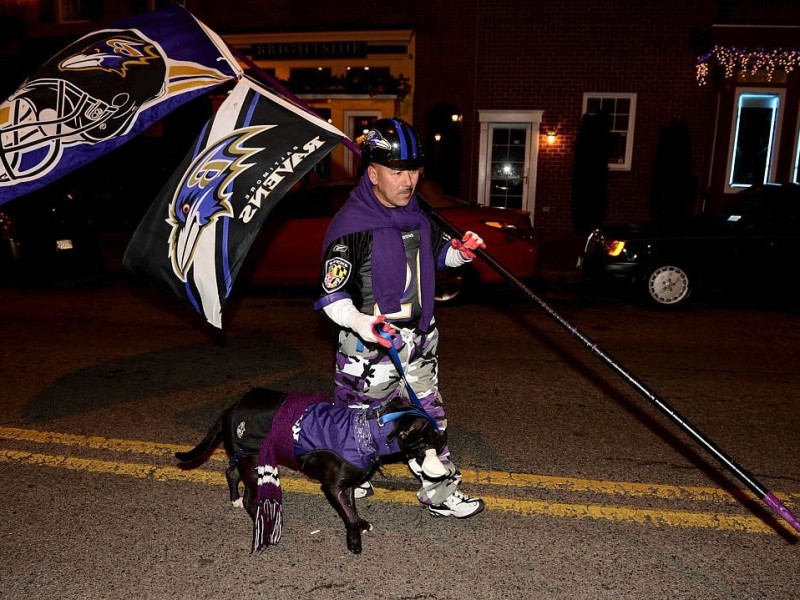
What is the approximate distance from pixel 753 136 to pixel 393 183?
15282 millimetres

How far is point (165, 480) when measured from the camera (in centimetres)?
398

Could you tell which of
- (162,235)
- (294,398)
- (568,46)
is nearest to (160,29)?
(162,235)

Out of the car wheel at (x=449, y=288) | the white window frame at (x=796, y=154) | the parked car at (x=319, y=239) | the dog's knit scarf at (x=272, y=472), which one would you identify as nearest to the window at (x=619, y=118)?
the white window frame at (x=796, y=154)

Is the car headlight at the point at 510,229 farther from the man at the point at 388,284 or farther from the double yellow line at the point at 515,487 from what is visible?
the man at the point at 388,284

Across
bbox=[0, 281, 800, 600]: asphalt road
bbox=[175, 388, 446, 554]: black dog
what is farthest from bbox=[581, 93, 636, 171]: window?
bbox=[175, 388, 446, 554]: black dog

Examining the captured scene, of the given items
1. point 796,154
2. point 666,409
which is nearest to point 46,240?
point 666,409

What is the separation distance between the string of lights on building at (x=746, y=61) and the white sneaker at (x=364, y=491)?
14.0m

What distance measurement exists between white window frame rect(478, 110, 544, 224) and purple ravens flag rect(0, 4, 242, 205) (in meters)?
13.2

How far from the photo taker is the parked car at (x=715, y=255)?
8.77 m

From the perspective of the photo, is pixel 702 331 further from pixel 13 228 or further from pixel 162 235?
pixel 13 228

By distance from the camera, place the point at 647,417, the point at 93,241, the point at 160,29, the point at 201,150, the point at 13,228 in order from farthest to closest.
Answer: the point at 93,241 → the point at 13,228 → the point at 647,417 → the point at 160,29 → the point at 201,150

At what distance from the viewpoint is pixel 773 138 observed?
15523mm

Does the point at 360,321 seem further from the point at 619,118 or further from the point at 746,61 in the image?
the point at 746,61

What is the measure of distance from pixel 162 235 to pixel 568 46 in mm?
14139
